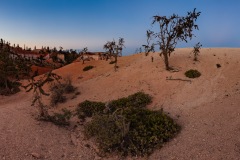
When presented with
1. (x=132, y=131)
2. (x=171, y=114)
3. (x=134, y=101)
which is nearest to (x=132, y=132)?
(x=132, y=131)

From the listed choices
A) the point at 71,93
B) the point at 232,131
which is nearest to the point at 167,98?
the point at 232,131

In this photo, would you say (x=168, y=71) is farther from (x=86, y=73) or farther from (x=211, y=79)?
(x=86, y=73)

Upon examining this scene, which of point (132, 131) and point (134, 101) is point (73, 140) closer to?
point (132, 131)

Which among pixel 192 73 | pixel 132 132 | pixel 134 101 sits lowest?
pixel 132 132

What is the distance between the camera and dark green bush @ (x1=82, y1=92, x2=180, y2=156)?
33.8 ft

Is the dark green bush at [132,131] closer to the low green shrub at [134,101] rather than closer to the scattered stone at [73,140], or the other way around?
the scattered stone at [73,140]

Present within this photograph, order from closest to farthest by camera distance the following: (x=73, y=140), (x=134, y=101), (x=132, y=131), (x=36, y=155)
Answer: (x=36, y=155) → (x=132, y=131) → (x=73, y=140) → (x=134, y=101)

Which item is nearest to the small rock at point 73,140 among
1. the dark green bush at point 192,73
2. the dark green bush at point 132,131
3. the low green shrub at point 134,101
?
the dark green bush at point 132,131

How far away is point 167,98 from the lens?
17266mm

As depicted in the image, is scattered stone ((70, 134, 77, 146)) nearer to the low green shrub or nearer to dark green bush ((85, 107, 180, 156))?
dark green bush ((85, 107, 180, 156))

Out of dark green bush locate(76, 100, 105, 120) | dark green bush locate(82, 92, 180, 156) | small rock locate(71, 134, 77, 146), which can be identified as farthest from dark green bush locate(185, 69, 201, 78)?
small rock locate(71, 134, 77, 146)

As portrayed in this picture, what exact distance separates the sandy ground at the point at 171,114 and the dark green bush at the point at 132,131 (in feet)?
1.40

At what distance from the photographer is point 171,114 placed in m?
14.3

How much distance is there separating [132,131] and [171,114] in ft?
13.2
